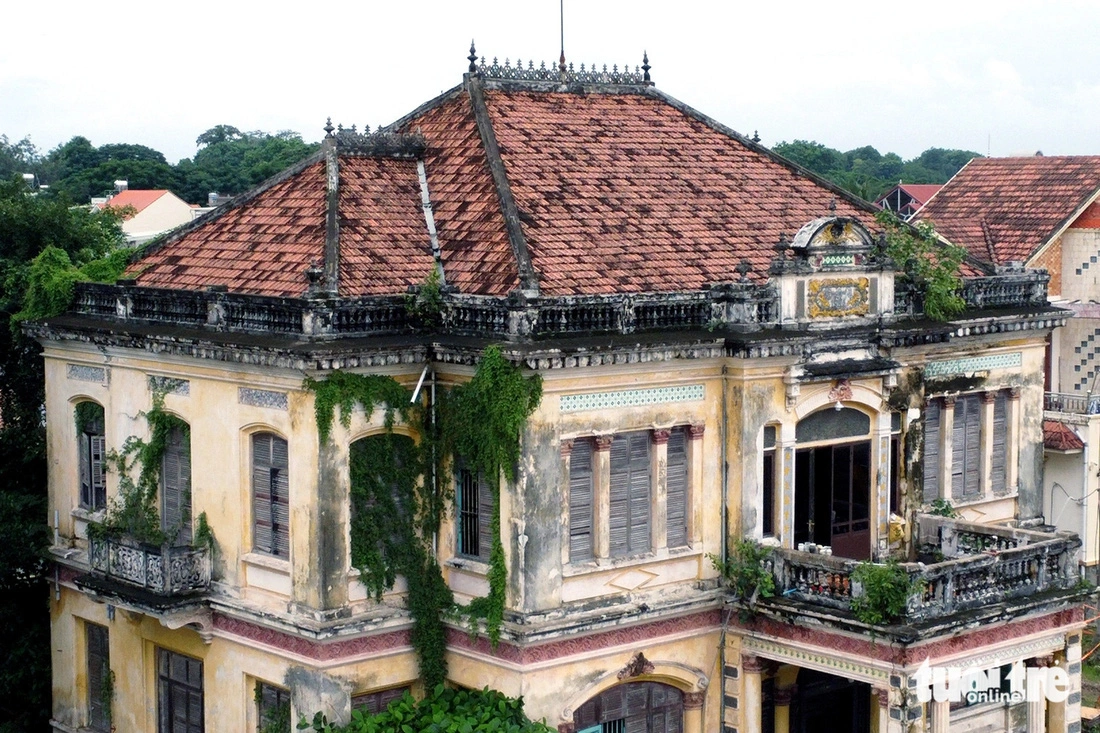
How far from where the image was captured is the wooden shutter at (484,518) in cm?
2508

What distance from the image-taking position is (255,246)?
27766 mm

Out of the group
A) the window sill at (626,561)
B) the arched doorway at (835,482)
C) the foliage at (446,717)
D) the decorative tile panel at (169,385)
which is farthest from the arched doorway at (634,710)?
the decorative tile panel at (169,385)

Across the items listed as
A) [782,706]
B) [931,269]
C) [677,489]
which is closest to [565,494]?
[677,489]

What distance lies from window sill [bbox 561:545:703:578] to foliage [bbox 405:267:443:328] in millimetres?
4093

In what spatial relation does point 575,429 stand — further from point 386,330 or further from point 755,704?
point 755,704

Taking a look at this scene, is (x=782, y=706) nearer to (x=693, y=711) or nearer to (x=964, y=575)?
(x=693, y=711)

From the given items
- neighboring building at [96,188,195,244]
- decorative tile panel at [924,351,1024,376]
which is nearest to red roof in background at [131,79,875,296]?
decorative tile panel at [924,351,1024,376]

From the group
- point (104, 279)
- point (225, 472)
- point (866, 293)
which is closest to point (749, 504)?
point (866, 293)

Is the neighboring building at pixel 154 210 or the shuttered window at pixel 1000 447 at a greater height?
the neighboring building at pixel 154 210

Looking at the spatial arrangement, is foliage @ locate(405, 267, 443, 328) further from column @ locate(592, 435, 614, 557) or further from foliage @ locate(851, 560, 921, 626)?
foliage @ locate(851, 560, 921, 626)

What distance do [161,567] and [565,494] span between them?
6.32 m

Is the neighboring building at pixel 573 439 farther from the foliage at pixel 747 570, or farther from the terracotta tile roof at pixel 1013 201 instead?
the terracotta tile roof at pixel 1013 201

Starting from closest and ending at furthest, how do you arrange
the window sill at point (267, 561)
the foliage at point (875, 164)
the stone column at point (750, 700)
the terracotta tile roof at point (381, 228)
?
the window sill at point (267, 561), the terracotta tile roof at point (381, 228), the stone column at point (750, 700), the foliage at point (875, 164)

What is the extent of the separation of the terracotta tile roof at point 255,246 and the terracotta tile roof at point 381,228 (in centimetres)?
50
